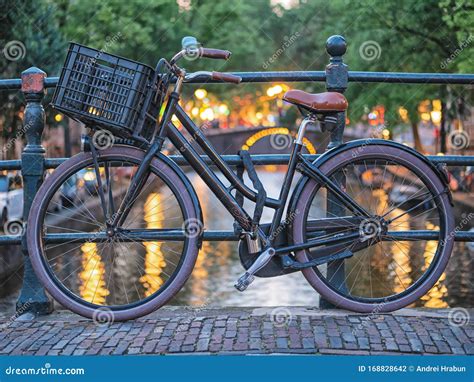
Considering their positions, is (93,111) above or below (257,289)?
above

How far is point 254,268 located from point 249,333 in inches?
13.0

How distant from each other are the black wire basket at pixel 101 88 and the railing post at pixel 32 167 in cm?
75

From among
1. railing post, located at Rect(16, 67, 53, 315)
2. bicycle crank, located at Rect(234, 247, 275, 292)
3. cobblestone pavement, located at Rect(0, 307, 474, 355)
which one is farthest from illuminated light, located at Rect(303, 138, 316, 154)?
railing post, located at Rect(16, 67, 53, 315)

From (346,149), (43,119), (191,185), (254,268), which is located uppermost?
(43,119)

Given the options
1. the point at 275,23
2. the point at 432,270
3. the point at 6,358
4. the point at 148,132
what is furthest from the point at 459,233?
the point at 275,23

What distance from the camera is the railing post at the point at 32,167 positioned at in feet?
14.1

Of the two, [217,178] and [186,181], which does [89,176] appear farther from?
[217,178]

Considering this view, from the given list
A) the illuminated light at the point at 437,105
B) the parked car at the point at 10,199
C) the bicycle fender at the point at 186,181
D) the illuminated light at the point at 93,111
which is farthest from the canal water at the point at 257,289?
the illuminated light at the point at 437,105

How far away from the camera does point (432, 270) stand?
4.00 meters

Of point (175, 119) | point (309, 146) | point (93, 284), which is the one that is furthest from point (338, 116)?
point (93, 284)

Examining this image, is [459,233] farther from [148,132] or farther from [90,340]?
[90,340]

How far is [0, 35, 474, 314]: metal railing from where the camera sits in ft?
14.0

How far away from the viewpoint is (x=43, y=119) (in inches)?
174

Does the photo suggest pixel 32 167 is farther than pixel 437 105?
No
